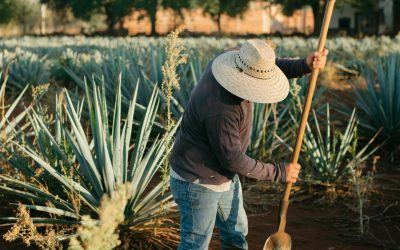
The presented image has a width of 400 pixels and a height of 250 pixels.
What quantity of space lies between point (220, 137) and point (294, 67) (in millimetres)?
811

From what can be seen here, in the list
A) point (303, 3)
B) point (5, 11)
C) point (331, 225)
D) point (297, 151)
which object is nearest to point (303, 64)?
point (297, 151)

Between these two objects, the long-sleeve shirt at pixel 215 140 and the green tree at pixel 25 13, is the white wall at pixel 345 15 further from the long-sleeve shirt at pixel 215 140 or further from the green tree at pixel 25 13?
the long-sleeve shirt at pixel 215 140

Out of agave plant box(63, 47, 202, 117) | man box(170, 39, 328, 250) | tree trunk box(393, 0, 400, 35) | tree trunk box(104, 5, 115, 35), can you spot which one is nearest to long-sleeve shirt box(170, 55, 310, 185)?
man box(170, 39, 328, 250)

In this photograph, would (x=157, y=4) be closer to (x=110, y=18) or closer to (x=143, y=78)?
(x=110, y=18)

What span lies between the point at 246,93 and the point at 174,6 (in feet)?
132

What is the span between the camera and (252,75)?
116 inches

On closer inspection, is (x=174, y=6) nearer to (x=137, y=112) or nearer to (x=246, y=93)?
(x=137, y=112)

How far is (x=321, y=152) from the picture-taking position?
5.57 metres

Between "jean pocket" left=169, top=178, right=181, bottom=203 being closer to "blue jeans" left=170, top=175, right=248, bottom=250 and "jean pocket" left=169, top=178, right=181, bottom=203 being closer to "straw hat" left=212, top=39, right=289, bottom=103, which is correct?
"blue jeans" left=170, top=175, right=248, bottom=250

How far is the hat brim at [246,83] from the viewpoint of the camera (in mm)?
2809

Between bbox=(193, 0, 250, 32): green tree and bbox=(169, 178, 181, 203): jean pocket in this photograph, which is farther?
bbox=(193, 0, 250, 32): green tree

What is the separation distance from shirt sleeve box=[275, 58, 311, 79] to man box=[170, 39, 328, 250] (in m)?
0.14

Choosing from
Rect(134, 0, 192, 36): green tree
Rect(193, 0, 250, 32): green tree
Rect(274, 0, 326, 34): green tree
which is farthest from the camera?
Rect(134, 0, 192, 36): green tree

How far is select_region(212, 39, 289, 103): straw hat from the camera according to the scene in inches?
111
